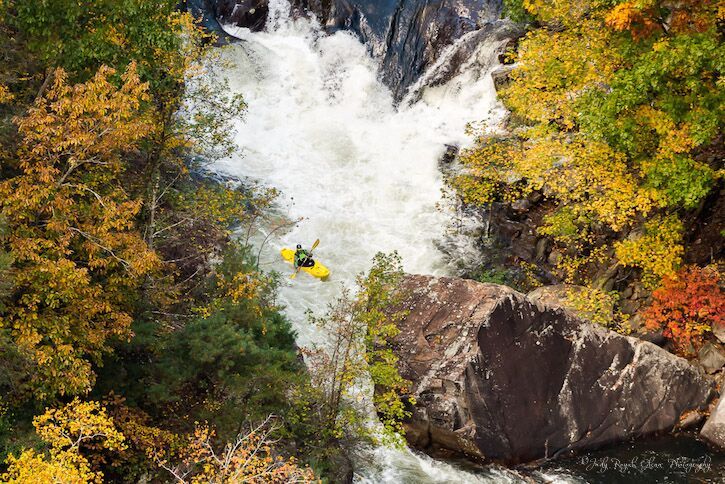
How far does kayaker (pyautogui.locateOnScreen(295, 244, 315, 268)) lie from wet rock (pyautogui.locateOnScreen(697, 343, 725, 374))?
10.9m

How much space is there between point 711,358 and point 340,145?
15031mm

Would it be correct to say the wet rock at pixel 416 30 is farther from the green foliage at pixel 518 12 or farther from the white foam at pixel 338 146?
the green foliage at pixel 518 12

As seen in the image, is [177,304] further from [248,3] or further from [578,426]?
[248,3]

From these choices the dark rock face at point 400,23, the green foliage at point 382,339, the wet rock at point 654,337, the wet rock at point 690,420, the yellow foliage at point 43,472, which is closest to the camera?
the yellow foliage at point 43,472

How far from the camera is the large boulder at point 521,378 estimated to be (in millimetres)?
13633

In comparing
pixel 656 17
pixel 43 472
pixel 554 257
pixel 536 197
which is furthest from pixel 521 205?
pixel 43 472

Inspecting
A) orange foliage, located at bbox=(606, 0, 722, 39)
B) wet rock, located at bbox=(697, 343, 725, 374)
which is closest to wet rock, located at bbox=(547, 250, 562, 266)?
wet rock, located at bbox=(697, 343, 725, 374)

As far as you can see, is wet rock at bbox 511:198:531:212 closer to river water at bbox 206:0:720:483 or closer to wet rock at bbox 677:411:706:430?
river water at bbox 206:0:720:483

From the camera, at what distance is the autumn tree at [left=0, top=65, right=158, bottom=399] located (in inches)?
380

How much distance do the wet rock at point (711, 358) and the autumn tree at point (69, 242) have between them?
13.8 m

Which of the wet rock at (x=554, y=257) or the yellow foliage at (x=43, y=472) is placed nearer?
the yellow foliage at (x=43, y=472)

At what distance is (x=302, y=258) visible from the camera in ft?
62.3

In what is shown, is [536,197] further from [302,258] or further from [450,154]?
[302,258]

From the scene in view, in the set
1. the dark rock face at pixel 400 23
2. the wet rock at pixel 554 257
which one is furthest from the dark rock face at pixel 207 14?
the wet rock at pixel 554 257
